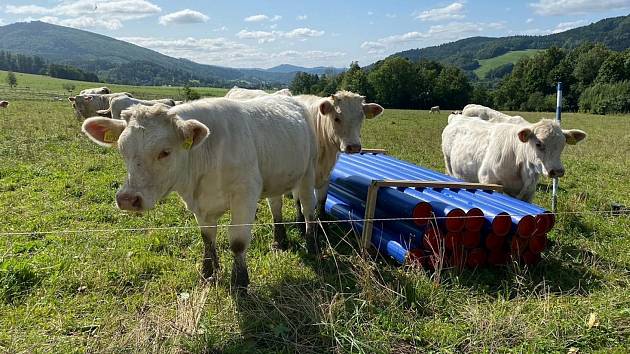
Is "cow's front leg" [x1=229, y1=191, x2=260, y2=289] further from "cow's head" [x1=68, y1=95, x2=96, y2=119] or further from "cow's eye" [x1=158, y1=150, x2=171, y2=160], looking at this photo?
"cow's head" [x1=68, y1=95, x2=96, y2=119]

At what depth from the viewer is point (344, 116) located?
731 cm

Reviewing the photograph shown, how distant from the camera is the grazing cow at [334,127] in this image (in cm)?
728

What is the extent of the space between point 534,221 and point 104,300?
16.2 feet

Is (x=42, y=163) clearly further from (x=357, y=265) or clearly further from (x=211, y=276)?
(x=357, y=265)

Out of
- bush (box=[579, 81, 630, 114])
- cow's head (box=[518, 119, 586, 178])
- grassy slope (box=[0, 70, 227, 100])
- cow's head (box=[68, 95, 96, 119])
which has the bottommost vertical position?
grassy slope (box=[0, 70, 227, 100])

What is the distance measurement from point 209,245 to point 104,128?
5.97ft

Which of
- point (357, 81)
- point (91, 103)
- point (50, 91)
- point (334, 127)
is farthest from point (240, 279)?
point (50, 91)

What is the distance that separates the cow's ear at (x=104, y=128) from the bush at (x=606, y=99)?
65.5 meters

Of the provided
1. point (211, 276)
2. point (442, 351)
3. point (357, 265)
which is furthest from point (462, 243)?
point (211, 276)

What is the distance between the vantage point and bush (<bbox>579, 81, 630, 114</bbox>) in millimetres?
58594

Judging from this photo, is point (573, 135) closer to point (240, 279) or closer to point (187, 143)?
point (240, 279)

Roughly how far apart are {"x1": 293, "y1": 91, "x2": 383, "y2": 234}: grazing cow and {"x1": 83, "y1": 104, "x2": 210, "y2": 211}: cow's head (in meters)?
3.30

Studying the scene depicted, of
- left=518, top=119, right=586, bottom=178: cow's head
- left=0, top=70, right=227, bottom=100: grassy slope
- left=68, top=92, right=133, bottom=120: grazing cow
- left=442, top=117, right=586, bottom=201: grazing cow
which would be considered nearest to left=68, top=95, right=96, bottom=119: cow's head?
left=68, top=92, right=133, bottom=120: grazing cow

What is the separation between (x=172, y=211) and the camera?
8.31m
